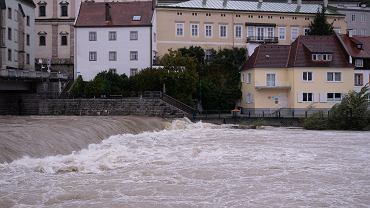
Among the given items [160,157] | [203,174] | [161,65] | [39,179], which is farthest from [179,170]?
[161,65]

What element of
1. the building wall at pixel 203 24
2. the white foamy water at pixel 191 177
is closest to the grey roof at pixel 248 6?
the building wall at pixel 203 24

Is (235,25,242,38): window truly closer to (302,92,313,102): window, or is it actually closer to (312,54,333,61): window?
(312,54,333,61): window

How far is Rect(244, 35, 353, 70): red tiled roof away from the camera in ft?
188

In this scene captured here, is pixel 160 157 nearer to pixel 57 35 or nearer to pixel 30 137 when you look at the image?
pixel 30 137

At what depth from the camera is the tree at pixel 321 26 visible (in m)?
65.9

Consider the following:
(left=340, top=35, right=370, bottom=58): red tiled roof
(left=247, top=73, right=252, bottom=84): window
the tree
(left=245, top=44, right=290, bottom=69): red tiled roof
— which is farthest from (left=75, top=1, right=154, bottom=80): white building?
(left=340, top=35, right=370, bottom=58): red tiled roof

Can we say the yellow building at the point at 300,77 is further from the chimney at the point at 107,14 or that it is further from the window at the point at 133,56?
the chimney at the point at 107,14

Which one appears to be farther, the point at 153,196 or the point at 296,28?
the point at 296,28

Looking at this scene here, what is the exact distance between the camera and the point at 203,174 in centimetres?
1897

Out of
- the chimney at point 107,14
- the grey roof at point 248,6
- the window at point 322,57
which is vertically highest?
the grey roof at point 248,6

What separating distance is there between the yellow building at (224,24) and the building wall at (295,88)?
8519mm

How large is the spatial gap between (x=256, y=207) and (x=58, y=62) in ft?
201

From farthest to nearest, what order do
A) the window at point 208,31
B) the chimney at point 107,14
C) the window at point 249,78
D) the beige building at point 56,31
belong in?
the beige building at point 56,31 → the window at point 208,31 → the chimney at point 107,14 → the window at point 249,78

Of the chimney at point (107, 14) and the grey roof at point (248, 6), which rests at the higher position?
the grey roof at point (248, 6)
